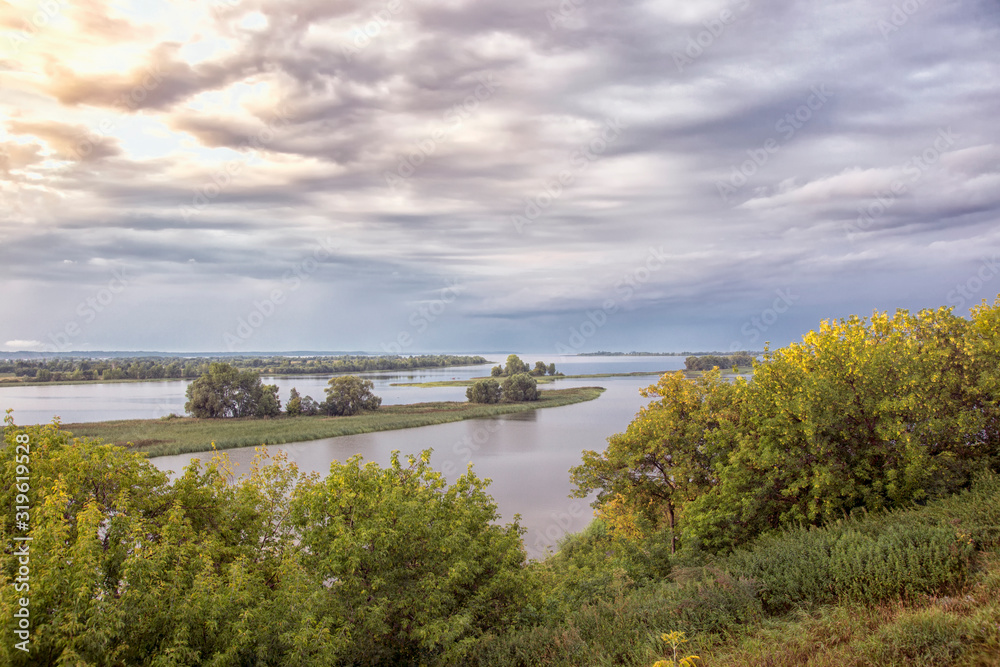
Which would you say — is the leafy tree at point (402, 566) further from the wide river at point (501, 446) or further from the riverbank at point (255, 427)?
the riverbank at point (255, 427)

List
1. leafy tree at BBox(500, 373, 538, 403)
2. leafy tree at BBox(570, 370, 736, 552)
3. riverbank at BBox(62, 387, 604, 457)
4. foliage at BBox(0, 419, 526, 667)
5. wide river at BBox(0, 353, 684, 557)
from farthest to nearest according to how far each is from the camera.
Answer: leafy tree at BBox(500, 373, 538, 403) → riverbank at BBox(62, 387, 604, 457) → wide river at BBox(0, 353, 684, 557) → leafy tree at BBox(570, 370, 736, 552) → foliage at BBox(0, 419, 526, 667)

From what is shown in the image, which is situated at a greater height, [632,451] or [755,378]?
[755,378]

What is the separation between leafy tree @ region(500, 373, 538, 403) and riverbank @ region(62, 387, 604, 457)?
21.8ft

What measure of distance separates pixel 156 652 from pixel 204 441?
1944 inches

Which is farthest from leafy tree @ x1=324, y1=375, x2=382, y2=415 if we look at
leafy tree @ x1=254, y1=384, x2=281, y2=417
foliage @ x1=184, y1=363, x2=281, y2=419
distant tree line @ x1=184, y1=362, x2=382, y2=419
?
foliage @ x1=184, y1=363, x2=281, y2=419

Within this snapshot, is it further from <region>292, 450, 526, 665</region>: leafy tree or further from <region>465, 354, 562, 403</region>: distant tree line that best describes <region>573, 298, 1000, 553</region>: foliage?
<region>465, 354, 562, 403</region>: distant tree line

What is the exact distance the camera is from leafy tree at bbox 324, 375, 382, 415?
75.8m

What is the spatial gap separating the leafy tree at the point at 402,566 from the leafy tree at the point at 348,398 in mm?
65340

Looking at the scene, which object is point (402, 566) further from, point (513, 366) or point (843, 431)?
point (513, 366)

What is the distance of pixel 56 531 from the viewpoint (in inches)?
318

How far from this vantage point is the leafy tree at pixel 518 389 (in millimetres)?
90875

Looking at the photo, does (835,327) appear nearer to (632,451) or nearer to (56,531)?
(632,451)

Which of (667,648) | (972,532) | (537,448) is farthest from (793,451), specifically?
(537,448)

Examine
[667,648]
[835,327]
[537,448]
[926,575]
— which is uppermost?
[835,327]
